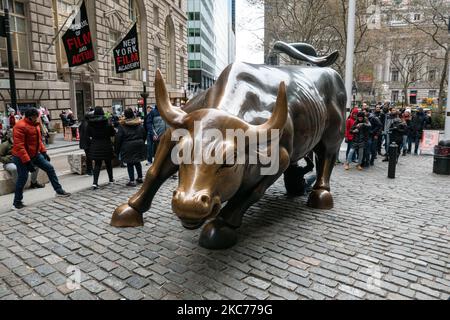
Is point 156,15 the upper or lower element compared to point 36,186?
upper

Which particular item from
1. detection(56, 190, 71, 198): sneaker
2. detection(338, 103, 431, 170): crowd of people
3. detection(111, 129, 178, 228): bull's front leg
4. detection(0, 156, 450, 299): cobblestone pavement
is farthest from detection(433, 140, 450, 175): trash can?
detection(56, 190, 71, 198): sneaker

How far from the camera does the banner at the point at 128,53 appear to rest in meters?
12.4

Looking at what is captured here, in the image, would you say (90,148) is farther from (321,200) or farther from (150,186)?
(321,200)

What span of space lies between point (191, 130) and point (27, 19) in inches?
733

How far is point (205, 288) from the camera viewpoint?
3.39 m

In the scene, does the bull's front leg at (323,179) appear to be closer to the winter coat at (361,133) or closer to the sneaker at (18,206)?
the winter coat at (361,133)

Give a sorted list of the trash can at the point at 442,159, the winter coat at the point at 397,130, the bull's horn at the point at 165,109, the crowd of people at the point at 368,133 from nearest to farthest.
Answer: the bull's horn at the point at 165,109, the trash can at the point at 442,159, the crowd of people at the point at 368,133, the winter coat at the point at 397,130

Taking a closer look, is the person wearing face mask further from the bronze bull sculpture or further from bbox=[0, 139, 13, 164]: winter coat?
the bronze bull sculpture

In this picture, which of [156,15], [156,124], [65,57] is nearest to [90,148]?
[156,124]

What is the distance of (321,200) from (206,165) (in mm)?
3336

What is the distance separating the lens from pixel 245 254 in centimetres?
416

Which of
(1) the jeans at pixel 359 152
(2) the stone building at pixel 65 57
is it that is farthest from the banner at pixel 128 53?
(1) the jeans at pixel 359 152

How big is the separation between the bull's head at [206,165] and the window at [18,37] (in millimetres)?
17224
